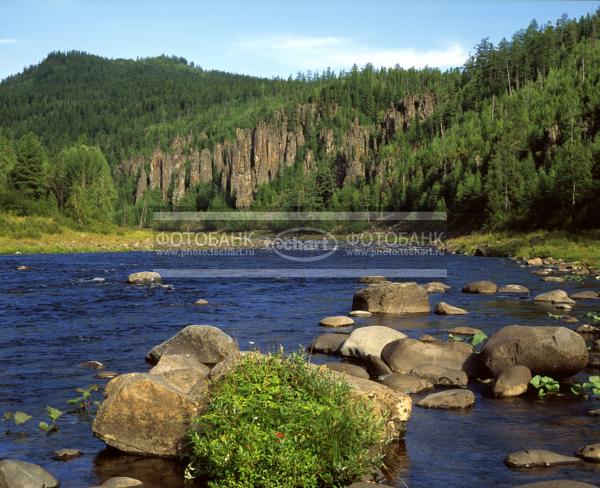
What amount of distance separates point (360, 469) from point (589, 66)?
16238cm

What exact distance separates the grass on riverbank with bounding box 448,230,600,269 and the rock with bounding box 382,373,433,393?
39.2 metres

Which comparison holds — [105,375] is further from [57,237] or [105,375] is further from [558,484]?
[57,237]

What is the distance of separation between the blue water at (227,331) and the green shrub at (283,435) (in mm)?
1471

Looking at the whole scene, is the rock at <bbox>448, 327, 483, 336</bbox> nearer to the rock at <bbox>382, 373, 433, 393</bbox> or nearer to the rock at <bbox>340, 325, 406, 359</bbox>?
the rock at <bbox>340, 325, 406, 359</bbox>

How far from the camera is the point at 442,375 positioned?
19500 millimetres

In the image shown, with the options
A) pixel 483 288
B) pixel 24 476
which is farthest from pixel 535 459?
pixel 483 288

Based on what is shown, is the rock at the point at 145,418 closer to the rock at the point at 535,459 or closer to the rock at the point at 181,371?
the rock at the point at 181,371

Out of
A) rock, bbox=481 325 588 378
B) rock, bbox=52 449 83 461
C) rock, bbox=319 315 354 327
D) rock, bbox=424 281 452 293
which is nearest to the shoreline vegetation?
rock, bbox=424 281 452 293

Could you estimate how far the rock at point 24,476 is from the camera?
11.2 meters

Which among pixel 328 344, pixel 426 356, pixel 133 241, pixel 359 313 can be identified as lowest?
pixel 133 241

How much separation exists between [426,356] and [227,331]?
419 inches

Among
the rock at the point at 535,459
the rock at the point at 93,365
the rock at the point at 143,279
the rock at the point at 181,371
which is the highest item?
the rock at the point at 181,371

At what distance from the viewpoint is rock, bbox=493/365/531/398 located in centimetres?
1806

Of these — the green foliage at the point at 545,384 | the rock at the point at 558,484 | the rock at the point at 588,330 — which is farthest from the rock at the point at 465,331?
the rock at the point at 558,484
